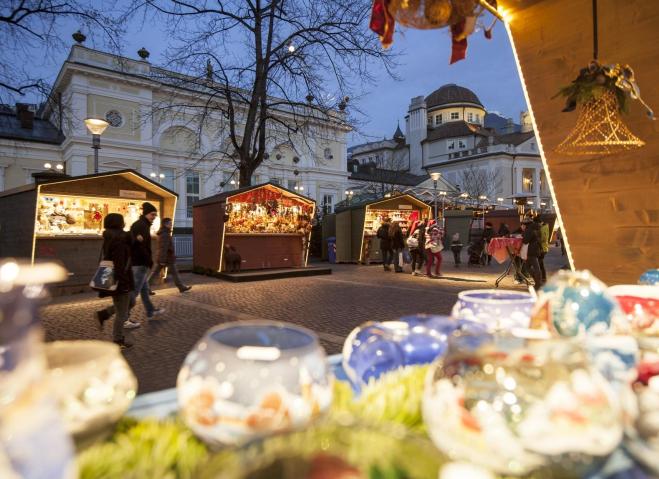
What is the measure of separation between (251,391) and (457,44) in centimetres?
210

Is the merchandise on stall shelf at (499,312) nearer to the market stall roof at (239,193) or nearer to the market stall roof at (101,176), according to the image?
the market stall roof at (101,176)

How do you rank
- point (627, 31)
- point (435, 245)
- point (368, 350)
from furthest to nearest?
point (435, 245), point (627, 31), point (368, 350)

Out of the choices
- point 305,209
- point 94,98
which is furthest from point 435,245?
point 94,98

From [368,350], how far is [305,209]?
1437 cm

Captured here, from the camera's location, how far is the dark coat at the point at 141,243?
6445mm

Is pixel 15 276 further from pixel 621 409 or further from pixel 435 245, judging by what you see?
pixel 435 245

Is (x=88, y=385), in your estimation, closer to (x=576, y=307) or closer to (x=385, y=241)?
(x=576, y=307)

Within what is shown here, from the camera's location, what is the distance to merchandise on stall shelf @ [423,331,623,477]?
763mm

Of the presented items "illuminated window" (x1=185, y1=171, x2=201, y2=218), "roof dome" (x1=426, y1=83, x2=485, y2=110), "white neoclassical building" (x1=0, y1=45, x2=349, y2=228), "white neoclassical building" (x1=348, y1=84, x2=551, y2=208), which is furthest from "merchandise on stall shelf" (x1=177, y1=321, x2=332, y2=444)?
"roof dome" (x1=426, y1=83, x2=485, y2=110)

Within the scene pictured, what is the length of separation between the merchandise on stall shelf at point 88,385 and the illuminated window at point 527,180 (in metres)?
67.6

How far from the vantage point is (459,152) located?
64188mm

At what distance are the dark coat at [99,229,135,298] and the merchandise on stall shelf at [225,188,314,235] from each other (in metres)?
7.95

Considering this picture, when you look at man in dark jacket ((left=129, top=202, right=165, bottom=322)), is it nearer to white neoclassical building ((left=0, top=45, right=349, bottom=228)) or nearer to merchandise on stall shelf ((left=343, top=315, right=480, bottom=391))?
merchandise on stall shelf ((left=343, top=315, right=480, bottom=391))

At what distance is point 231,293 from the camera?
32.9 feet
